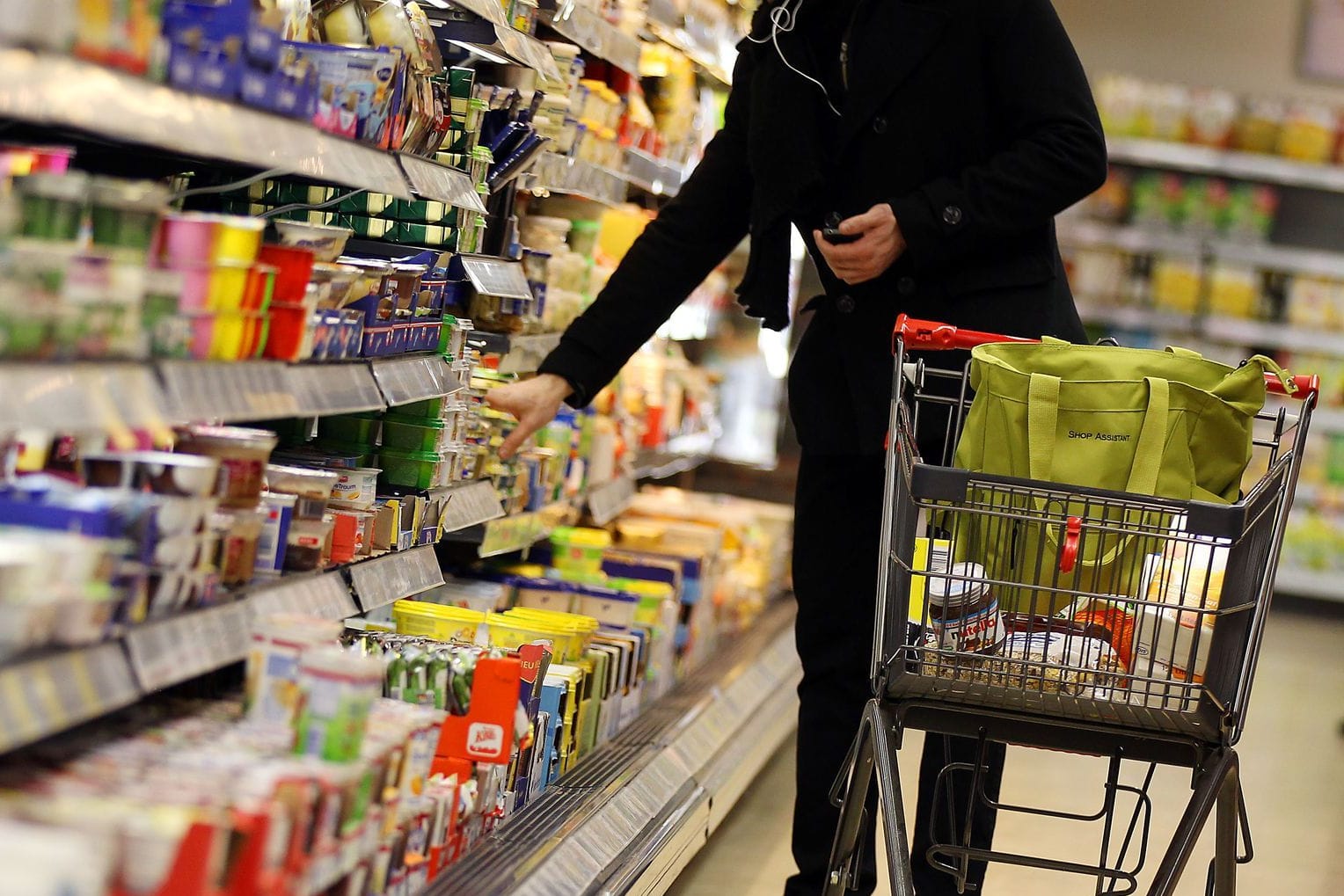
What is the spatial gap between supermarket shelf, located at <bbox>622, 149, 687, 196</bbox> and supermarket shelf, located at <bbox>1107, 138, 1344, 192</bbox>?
443 cm

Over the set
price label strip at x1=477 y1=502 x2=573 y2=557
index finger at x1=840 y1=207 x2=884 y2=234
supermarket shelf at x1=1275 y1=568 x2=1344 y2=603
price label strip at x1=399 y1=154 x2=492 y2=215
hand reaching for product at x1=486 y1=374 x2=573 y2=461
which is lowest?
supermarket shelf at x1=1275 y1=568 x2=1344 y2=603

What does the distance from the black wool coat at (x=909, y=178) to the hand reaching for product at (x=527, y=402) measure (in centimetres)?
3

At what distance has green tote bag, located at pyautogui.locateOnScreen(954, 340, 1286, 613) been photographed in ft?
6.36

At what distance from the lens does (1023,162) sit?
2.35 meters

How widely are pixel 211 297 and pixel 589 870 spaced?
42.5 inches

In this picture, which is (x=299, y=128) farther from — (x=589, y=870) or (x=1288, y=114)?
(x=1288, y=114)

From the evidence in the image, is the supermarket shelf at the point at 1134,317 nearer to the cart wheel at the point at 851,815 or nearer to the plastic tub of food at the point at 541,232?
the plastic tub of food at the point at 541,232

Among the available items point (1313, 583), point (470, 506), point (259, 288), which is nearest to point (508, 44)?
point (470, 506)

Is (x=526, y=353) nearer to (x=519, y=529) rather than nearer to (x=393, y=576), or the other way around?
(x=519, y=529)

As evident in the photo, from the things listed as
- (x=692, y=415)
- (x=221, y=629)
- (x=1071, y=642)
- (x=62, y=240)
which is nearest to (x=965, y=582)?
(x=1071, y=642)

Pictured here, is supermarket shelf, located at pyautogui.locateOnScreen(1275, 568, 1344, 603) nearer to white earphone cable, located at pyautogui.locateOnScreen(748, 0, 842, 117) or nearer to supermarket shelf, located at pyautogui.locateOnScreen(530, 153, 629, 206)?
supermarket shelf, located at pyautogui.locateOnScreen(530, 153, 629, 206)

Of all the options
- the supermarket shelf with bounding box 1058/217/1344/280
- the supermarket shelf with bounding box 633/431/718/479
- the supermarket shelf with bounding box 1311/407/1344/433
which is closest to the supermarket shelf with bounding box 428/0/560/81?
the supermarket shelf with bounding box 633/431/718/479

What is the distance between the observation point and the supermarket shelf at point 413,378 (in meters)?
1.99

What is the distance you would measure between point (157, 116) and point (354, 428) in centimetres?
105
